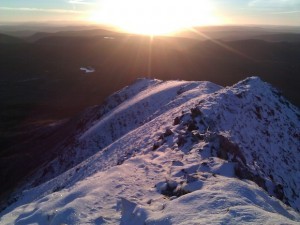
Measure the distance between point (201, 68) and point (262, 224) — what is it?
9023 cm

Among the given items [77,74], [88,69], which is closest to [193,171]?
[77,74]

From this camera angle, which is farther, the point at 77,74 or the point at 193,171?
the point at 77,74

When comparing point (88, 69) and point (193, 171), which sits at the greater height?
point (193, 171)

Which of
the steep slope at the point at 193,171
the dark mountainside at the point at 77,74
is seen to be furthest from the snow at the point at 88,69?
the steep slope at the point at 193,171

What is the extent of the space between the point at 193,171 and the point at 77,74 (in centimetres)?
9398

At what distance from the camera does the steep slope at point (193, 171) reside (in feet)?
31.2

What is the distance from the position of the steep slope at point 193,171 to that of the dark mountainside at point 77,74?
16225 millimetres

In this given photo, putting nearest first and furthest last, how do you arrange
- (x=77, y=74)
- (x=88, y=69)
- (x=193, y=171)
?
(x=193, y=171)
(x=77, y=74)
(x=88, y=69)

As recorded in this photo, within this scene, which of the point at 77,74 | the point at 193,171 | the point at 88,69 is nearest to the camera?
the point at 193,171

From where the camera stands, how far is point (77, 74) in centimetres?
10194

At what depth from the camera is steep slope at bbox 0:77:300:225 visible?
31.2ft

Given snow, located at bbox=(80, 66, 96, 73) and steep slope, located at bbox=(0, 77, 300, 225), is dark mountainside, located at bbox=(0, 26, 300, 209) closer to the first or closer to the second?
snow, located at bbox=(80, 66, 96, 73)

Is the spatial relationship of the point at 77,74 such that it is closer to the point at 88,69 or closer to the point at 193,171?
the point at 88,69

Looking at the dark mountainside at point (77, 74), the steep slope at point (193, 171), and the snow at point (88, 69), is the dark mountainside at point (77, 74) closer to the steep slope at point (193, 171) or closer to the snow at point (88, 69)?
the snow at point (88, 69)
